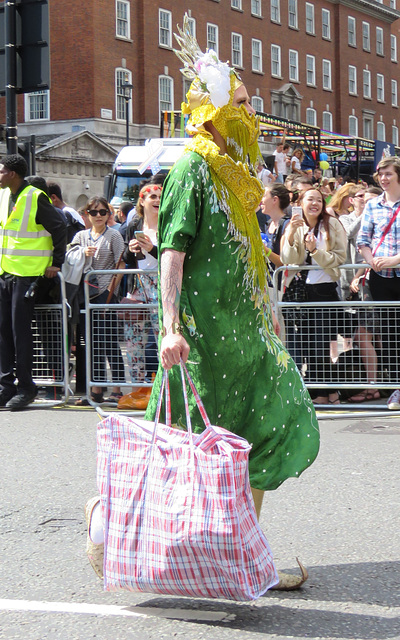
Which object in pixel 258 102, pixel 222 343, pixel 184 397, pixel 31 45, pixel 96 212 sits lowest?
pixel 184 397

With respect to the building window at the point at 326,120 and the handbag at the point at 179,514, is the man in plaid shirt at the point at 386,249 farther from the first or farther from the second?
the building window at the point at 326,120

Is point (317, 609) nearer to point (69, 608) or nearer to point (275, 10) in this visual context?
point (69, 608)

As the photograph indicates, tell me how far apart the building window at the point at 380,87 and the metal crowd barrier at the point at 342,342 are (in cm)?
6111

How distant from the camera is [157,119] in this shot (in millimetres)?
47562

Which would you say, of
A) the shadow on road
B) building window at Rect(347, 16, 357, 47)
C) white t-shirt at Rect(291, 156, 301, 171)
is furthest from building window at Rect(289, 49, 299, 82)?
the shadow on road

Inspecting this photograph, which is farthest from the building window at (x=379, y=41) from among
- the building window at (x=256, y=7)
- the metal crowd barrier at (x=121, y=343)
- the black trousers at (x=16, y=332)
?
the black trousers at (x=16, y=332)

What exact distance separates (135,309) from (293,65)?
170ft

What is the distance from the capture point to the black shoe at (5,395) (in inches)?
364

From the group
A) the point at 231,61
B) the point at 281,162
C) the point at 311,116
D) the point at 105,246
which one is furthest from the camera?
the point at 311,116

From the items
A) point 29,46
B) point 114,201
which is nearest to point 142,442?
point 29,46

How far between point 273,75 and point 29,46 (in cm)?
4703

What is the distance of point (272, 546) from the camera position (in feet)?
15.3

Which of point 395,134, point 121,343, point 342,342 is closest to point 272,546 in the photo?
point 342,342

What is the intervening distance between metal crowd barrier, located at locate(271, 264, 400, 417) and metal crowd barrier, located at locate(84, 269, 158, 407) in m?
1.13
